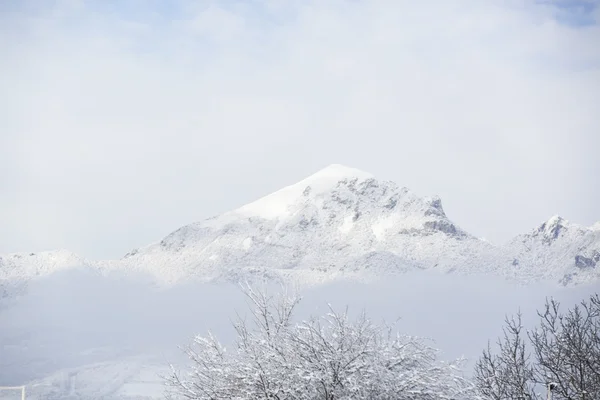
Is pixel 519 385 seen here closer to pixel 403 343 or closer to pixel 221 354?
pixel 403 343

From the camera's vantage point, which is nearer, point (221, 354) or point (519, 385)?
point (221, 354)

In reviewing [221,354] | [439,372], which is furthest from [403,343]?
[221,354]

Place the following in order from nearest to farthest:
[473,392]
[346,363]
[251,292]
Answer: [346,363] < [473,392] < [251,292]

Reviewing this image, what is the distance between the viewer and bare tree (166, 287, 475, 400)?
88.3 ft

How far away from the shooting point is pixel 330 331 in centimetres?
2894

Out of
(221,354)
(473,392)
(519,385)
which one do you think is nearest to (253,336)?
(221,354)

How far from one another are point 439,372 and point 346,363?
332 cm

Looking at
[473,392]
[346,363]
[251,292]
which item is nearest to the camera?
[346,363]

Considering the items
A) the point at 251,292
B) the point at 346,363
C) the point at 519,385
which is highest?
the point at 251,292

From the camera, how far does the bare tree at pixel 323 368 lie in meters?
26.9

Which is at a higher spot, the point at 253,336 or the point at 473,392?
the point at 253,336

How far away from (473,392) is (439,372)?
1.59 metres

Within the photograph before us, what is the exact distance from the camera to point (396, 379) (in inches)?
1066

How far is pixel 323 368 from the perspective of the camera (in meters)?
27.2
